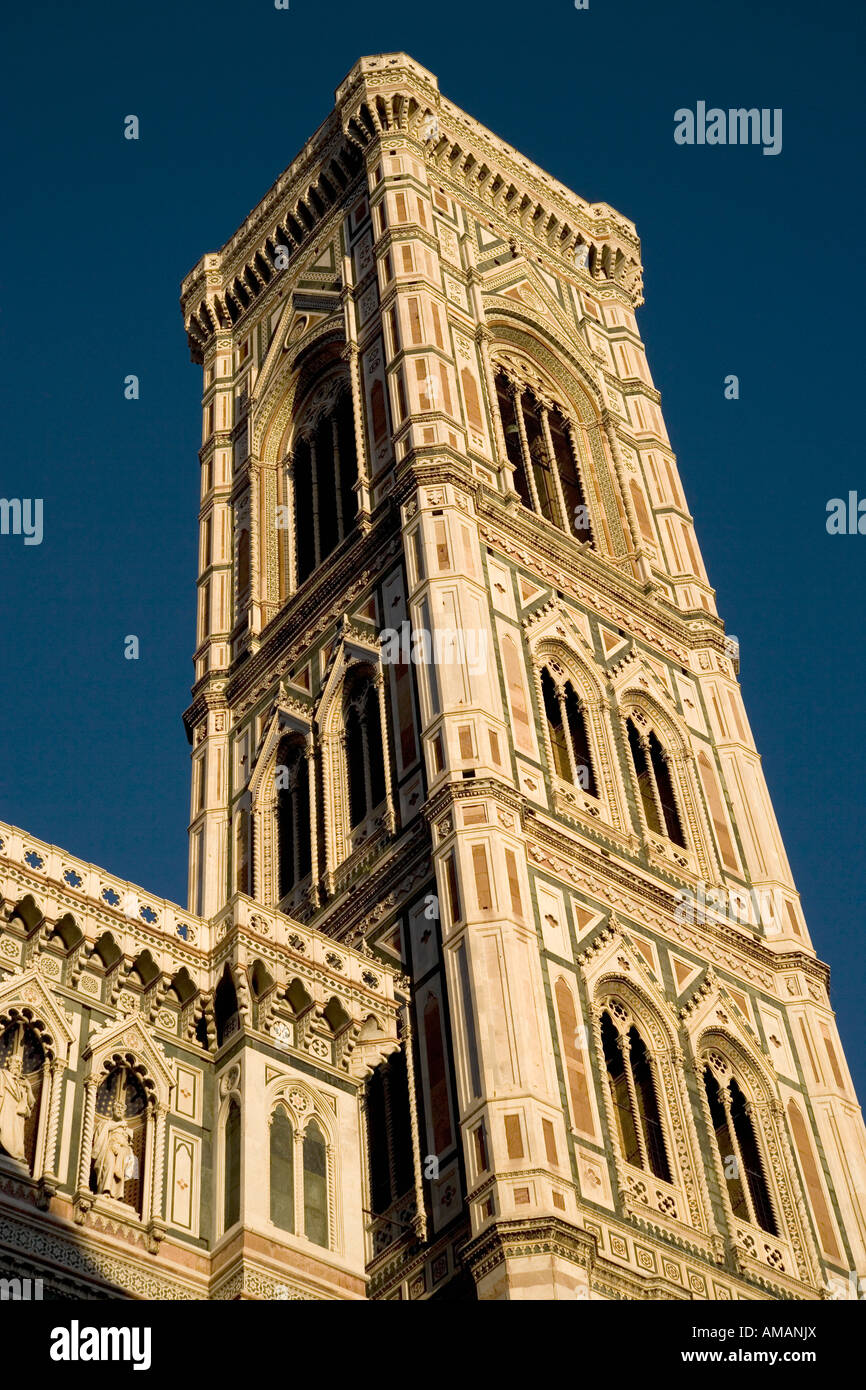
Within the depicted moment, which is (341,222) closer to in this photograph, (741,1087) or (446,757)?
(446,757)

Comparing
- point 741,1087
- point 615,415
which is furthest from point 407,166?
point 741,1087

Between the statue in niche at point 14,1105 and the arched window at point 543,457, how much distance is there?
15.4m

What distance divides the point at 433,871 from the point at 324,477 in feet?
36.9

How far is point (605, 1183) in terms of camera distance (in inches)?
846

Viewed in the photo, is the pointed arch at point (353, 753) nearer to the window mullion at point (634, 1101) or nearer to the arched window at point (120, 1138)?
the window mullion at point (634, 1101)

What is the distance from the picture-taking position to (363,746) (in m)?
27.4

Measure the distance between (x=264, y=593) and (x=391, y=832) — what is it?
823cm

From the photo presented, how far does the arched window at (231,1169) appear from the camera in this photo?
60.9ft

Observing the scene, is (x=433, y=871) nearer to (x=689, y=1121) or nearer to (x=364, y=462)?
(x=689, y=1121)

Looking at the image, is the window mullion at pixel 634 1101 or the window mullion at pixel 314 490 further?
the window mullion at pixel 314 490

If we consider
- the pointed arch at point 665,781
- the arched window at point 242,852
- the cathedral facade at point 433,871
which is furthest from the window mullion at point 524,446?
the arched window at point 242,852

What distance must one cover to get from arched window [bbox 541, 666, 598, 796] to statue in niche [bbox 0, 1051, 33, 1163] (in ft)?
32.9

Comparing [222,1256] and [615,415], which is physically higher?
[615,415]

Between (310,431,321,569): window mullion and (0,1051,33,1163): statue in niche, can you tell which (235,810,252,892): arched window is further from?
(0,1051,33,1163): statue in niche
